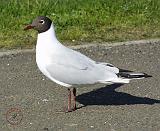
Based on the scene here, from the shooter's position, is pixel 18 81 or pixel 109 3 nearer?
pixel 18 81

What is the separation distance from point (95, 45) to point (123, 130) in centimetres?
357

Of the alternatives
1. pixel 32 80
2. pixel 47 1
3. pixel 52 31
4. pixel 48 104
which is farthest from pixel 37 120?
pixel 47 1

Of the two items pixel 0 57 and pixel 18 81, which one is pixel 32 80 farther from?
pixel 0 57

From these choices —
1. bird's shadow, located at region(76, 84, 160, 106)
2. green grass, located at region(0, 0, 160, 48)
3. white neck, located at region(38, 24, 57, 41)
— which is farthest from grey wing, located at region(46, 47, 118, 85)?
green grass, located at region(0, 0, 160, 48)

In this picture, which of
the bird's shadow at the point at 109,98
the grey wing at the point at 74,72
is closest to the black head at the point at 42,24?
the grey wing at the point at 74,72

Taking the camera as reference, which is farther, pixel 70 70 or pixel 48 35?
pixel 48 35

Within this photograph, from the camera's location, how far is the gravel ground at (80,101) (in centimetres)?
657

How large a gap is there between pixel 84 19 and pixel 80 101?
12.6 feet

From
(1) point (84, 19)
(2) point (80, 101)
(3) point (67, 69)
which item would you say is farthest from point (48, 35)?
(1) point (84, 19)

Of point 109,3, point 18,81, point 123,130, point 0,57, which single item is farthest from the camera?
point 109,3

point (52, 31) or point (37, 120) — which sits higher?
point (52, 31)

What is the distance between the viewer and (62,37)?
33.3 feet

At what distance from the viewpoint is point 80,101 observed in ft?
24.3

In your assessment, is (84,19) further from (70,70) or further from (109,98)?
(70,70)
